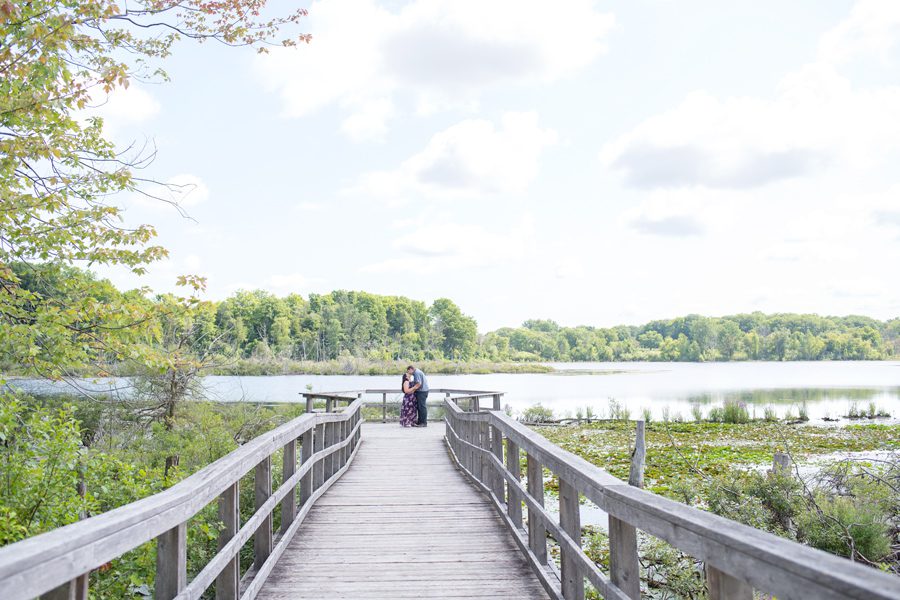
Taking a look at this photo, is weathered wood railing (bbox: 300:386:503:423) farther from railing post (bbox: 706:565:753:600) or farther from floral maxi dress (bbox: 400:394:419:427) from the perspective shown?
railing post (bbox: 706:565:753:600)

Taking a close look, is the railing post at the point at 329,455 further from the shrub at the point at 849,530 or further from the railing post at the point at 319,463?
the shrub at the point at 849,530

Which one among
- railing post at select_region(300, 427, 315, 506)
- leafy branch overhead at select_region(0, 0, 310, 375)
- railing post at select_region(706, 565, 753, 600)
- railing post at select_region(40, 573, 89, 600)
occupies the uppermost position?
leafy branch overhead at select_region(0, 0, 310, 375)

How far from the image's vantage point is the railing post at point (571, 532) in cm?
340

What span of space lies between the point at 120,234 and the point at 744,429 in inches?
792

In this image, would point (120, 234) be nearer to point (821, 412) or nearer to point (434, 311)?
point (821, 412)

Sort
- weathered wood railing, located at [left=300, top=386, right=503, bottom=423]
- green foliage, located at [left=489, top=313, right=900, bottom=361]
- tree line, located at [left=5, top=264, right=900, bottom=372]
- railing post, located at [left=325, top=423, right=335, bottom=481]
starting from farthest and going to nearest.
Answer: green foliage, located at [left=489, top=313, right=900, bottom=361] < tree line, located at [left=5, top=264, right=900, bottom=372] < weathered wood railing, located at [left=300, top=386, right=503, bottom=423] < railing post, located at [left=325, top=423, right=335, bottom=481]

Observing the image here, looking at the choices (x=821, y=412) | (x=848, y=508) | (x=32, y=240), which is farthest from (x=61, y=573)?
(x=821, y=412)

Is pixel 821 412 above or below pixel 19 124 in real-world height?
below

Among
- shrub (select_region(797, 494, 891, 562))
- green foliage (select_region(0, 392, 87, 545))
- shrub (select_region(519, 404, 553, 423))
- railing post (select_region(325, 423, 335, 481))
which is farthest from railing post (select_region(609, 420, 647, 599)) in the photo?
shrub (select_region(519, 404, 553, 423))

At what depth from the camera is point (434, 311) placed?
113312mm

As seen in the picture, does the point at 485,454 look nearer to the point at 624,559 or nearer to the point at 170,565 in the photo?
the point at 624,559

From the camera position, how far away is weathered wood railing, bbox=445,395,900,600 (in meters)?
1.43

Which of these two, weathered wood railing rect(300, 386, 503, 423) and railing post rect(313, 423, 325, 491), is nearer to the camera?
railing post rect(313, 423, 325, 491)

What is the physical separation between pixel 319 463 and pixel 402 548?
8.04 feet
